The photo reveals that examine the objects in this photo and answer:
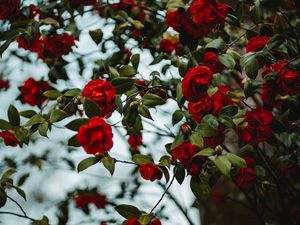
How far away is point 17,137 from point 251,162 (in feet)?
2.59

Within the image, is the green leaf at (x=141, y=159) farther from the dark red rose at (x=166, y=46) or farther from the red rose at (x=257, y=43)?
the dark red rose at (x=166, y=46)

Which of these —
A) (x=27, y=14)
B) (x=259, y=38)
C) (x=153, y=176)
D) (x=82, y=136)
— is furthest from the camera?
(x=27, y=14)

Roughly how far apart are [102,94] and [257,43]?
48cm

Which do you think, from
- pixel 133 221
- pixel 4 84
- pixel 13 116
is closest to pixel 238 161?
pixel 133 221

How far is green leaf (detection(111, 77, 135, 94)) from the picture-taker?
872 mm

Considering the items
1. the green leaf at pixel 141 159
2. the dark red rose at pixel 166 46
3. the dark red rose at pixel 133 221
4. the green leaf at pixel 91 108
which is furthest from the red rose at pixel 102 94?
the dark red rose at pixel 166 46

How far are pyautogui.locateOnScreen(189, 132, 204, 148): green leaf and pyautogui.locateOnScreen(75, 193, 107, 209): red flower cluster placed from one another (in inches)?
54.2

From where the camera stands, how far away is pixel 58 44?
1259 millimetres

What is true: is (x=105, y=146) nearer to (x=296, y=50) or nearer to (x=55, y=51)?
(x=296, y=50)

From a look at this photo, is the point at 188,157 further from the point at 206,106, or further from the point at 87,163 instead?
the point at 87,163

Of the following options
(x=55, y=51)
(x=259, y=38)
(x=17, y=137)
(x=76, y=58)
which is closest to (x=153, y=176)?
(x=17, y=137)

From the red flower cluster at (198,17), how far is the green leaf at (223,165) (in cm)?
35

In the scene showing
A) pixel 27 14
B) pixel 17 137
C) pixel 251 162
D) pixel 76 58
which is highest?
pixel 27 14

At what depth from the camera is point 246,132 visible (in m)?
0.90
